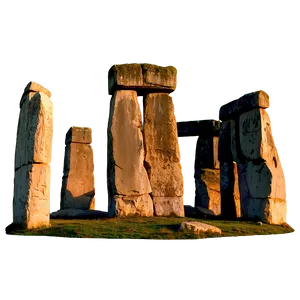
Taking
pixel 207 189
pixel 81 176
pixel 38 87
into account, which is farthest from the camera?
pixel 207 189

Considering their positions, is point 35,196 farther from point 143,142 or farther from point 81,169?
point 81,169

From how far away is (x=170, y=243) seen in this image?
754 centimetres

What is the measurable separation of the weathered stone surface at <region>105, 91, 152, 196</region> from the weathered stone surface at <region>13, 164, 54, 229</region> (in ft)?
6.75

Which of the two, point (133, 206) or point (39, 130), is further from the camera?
point (133, 206)

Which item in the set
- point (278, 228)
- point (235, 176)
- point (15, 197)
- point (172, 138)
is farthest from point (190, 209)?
point (15, 197)

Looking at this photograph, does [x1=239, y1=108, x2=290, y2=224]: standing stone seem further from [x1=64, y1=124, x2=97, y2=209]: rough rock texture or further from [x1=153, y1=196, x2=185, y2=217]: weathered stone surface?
[x1=64, y1=124, x2=97, y2=209]: rough rock texture

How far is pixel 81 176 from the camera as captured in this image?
16.0m

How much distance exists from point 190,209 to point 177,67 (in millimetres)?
4321

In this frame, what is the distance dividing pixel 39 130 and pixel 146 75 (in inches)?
127

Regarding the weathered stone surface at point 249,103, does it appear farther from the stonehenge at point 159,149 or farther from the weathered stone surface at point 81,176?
the weathered stone surface at point 81,176

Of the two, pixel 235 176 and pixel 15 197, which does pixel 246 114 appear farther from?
pixel 15 197

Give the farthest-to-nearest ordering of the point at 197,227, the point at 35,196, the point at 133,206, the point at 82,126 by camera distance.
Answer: the point at 82,126 → the point at 133,206 → the point at 35,196 → the point at 197,227

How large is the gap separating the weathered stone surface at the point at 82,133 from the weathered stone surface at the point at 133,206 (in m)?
6.52

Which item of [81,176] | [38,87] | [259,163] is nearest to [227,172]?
[259,163]
